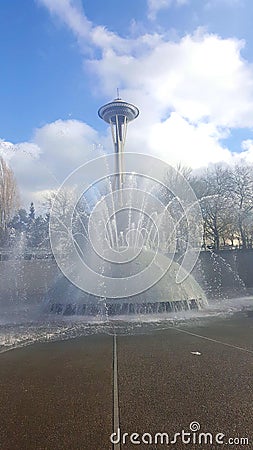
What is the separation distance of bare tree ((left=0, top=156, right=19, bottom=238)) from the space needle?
30.8 ft

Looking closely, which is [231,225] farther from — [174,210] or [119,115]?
[119,115]

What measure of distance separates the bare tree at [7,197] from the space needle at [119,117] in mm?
9386

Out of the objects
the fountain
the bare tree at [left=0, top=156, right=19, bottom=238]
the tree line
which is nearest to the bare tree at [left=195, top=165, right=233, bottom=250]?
the tree line

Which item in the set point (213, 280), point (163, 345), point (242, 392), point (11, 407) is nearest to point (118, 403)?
point (11, 407)

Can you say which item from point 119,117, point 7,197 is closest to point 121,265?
point 7,197

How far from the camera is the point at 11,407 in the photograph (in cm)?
451

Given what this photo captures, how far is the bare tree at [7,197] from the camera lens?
31873mm

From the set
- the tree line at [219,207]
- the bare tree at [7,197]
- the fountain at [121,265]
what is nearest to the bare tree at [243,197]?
the tree line at [219,207]

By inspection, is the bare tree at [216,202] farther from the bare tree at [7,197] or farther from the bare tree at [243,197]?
the bare tree at [7,197]

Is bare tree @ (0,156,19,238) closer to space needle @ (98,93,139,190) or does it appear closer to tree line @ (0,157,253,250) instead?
tree line @ (0,157,253,250)

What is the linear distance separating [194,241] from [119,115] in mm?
14193

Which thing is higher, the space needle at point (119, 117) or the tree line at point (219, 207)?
the space needle at point (119, 117)

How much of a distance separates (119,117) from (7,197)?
43.4 ft

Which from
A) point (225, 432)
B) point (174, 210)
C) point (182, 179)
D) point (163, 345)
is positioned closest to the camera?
point (225, 432)
